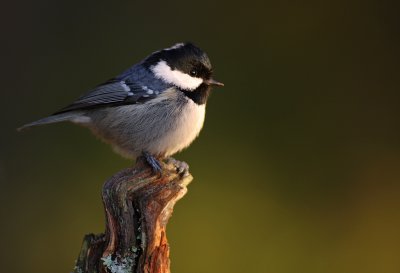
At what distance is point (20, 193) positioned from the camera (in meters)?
3.80

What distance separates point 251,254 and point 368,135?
1.12 metres

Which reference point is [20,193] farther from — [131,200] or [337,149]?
[337,149]

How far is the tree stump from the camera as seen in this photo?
6.79ft

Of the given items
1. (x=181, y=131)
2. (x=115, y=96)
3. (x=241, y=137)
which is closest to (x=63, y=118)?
(x=115, y=96)

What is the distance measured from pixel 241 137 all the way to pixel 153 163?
1.39m

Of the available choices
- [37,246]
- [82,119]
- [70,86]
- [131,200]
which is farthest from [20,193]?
[131,200]

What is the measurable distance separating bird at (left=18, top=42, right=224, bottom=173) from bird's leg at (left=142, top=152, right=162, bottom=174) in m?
0.08

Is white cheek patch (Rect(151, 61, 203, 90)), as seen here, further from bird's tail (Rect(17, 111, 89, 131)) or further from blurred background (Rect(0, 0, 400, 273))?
blurred background (Rect(0, 0, 400, 273))

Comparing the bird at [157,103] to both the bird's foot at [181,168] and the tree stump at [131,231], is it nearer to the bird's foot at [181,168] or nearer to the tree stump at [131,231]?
the bird's foot at [181,168]

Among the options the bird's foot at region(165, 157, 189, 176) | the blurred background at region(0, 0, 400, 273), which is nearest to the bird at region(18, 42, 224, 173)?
the bird's foot at region(165, 157, 189, 176)

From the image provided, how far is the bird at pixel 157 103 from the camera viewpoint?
2828 millimetres

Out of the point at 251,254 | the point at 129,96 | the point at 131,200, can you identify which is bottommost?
the point at 131,200

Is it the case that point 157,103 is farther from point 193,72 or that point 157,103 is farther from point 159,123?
point 193,72

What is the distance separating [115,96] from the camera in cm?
293
